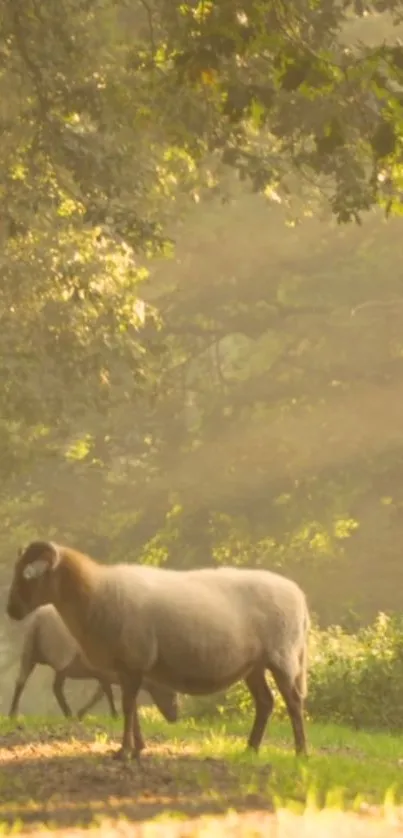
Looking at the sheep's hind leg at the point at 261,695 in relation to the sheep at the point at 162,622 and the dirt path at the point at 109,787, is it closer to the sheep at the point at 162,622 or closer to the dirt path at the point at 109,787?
the sheep at the point at 162,622

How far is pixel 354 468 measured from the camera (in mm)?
42156

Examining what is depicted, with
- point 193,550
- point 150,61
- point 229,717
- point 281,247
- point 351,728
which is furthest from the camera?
point 281,247

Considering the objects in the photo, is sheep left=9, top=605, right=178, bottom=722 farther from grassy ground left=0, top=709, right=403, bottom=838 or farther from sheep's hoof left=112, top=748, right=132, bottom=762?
sheep's hoof left=112, top=748, right=132, bottom=762

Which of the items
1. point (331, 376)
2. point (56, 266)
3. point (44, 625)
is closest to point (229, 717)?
point (44, 625)

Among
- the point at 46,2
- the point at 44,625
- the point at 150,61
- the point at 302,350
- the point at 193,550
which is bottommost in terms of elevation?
the point at 44,625

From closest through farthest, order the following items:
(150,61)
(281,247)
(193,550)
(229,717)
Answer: (150,61)
(229,717)
(193,550)
(281,247)

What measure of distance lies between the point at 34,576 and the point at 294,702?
2676 millimetres

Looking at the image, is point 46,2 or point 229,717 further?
point 229,717

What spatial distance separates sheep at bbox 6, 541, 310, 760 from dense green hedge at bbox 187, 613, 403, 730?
335 inches

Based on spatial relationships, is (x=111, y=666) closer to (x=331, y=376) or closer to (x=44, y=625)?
(x=44, y=625)

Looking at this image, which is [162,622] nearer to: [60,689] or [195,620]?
[195,620]

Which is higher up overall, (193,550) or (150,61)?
(150,61)

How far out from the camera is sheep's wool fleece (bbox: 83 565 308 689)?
10.9 m

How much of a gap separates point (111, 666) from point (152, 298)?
32.8 m
